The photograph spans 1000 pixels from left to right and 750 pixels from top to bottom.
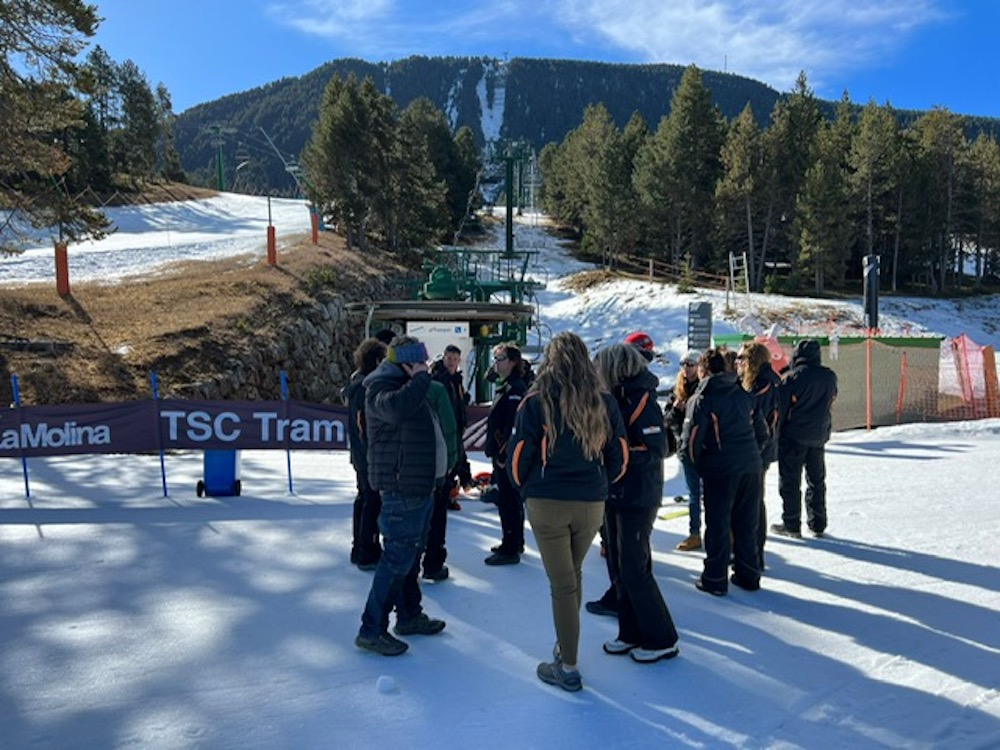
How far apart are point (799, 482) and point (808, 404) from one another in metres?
0.77

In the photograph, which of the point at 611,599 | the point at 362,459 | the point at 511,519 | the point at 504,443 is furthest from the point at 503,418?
the point at 611,599

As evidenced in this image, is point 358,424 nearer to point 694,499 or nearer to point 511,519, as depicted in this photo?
point 511,519

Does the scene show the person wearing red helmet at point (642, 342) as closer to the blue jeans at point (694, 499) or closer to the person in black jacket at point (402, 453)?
the person in black jacket at point (402, 453)

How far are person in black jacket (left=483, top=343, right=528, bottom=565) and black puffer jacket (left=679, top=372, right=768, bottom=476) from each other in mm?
1519

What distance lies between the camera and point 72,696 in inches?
141

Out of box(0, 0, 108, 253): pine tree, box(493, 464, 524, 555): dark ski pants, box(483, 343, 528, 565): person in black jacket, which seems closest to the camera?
box(483, 343, 528, 565): person in black jacket

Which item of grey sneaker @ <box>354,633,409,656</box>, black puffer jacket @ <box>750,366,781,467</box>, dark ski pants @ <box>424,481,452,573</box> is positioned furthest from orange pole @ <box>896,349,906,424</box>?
grey sneaker @ <box>354,633,409,656</box>

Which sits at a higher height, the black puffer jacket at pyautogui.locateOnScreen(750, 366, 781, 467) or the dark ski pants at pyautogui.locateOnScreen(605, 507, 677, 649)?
the black puffer jacket at pyautogui.locateOnScreen(750, 366, 781, 467)

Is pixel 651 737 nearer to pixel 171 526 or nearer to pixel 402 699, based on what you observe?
pixel 402 699

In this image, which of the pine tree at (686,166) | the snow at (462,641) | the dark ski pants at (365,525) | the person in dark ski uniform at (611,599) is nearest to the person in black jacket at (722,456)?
the snow at (462,641)

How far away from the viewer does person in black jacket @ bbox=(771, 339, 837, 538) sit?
20.2 feet

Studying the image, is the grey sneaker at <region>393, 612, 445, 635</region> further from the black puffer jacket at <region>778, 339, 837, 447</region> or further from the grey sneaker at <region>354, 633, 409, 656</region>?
the black puffer jacket at <region>778, 339, 837, 447</region>

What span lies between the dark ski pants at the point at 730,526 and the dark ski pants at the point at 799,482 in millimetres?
1495

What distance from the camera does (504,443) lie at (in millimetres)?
5648
